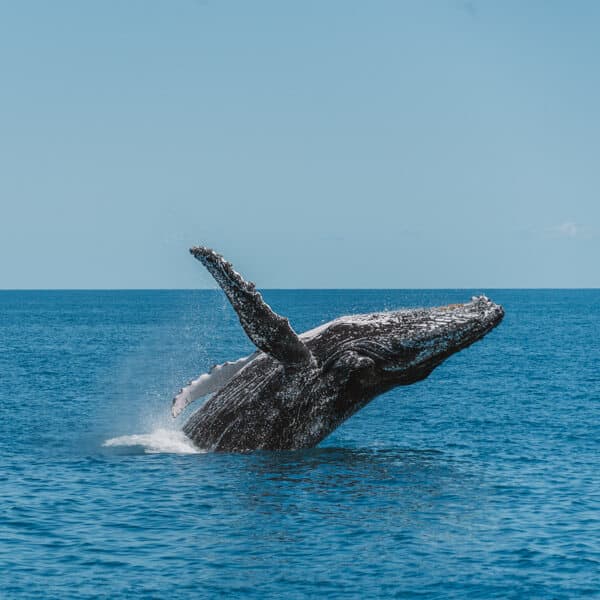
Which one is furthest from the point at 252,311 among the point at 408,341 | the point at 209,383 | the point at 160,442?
the point at 160,442

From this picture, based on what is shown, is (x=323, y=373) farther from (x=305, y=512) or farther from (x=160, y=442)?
(x=160, y=442)

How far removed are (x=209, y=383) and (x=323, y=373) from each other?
1.86 metres

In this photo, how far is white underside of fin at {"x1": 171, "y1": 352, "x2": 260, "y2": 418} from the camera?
15.1 meters

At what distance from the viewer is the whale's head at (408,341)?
48.8ft

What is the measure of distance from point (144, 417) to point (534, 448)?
10.3 metres

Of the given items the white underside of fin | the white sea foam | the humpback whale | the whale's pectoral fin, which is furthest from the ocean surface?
the whale's pectoral fin

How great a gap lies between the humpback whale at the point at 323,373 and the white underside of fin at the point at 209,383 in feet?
0.05

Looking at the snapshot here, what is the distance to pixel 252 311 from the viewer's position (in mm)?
13812

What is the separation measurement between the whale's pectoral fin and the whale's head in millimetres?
980

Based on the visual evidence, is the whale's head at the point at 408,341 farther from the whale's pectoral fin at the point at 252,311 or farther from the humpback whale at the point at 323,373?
the whale's pectoral fin at the point at 252,311

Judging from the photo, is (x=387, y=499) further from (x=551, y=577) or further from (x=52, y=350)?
(x=52, y=350)

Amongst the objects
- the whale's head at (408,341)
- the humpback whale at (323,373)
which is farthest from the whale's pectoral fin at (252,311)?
the whale's head at (408,341)

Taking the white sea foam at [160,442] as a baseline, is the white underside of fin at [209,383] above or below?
above

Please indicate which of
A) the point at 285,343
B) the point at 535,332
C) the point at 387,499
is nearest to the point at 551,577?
the point at 387,499
